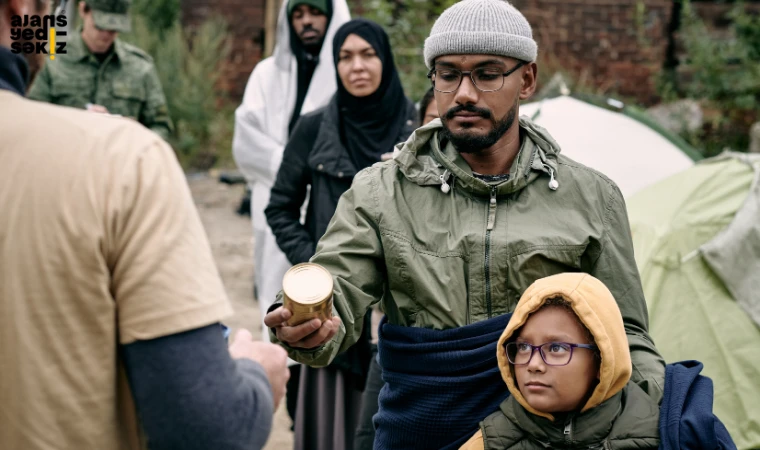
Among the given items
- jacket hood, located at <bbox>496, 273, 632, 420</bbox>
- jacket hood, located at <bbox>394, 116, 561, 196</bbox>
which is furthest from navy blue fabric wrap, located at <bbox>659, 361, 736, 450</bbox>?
jacket hood, located at <bbox>394, 116, 561, 196</bbox>

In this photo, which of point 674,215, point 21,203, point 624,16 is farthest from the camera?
point 624,16

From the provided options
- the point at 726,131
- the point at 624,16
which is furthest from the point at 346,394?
the point at 624,16

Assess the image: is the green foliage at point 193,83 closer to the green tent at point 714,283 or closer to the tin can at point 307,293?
the green tent at point 714,283

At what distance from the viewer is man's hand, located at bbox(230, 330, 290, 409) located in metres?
1.88

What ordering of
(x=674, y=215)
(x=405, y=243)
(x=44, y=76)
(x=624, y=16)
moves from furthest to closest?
(x=624, y=16) → (x=44, y=76) → (x=674, y=215) → (x=405, y=243)

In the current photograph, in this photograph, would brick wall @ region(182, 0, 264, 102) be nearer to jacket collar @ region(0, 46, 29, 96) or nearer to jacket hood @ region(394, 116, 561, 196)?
jacket hood @ region(394, 116, 561, 196)

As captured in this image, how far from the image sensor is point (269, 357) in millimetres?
1904

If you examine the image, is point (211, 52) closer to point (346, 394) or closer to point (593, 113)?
point (593, 113)

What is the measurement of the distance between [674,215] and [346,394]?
6.09 ft

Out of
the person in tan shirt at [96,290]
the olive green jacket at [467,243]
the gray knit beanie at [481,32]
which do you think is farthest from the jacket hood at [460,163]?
the person in tan shirt at [96,290]

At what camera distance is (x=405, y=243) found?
260 cm

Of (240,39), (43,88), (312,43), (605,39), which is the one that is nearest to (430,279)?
(312,43)

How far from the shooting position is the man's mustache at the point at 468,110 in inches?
107

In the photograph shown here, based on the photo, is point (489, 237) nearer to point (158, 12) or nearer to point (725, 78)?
point (725, 78)
